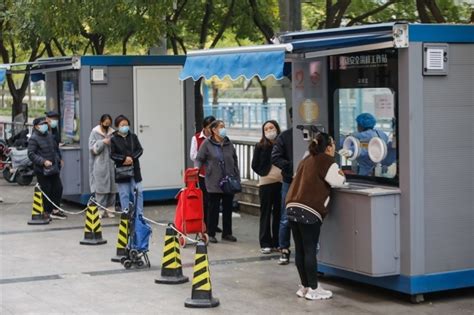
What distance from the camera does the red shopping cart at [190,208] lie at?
41.0 ft

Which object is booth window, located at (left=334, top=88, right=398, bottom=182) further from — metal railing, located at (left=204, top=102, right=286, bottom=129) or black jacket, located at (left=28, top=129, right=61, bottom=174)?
metal railing, located at (left=204, top=102, right=286, bottom=129)

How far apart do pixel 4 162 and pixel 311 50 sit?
13.6 metres

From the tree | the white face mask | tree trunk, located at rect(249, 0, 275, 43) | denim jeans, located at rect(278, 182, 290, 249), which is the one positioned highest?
the tree

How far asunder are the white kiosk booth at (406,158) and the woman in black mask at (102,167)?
18.9ft

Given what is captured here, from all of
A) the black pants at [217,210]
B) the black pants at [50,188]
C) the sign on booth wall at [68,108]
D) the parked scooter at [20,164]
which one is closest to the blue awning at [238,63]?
the black pants at [217,210]

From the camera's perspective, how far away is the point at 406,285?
9.28 m

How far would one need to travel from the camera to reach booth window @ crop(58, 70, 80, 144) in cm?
1736

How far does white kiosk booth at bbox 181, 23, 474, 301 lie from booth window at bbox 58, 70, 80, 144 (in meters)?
7.92

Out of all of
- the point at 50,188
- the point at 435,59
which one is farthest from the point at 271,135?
the point at 50,188

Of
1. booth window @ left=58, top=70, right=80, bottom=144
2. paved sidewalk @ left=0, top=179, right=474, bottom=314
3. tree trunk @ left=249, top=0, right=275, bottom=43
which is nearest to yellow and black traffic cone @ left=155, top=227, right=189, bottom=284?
paved sidewalk @ left=0, top=179, right=474, bottom=314

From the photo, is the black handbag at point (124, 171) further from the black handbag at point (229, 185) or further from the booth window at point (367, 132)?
the booth window at point (367, 132)

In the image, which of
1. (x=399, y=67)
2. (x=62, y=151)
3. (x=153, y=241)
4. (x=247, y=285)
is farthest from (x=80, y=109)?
(x=399, y=67)

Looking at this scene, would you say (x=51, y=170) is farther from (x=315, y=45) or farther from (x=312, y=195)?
(x=312, y=195)

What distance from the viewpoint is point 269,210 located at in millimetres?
12211
